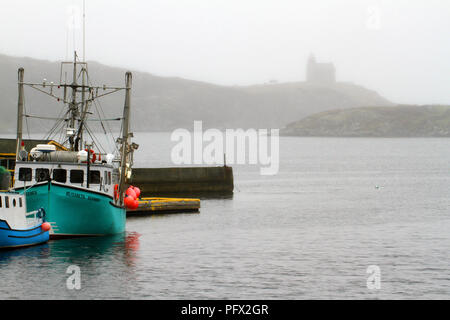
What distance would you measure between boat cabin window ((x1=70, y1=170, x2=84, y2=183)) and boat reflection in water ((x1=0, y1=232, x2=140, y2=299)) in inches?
159

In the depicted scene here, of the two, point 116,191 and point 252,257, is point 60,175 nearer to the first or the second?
point 116,191

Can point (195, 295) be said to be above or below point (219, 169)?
below

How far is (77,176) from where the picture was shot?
39938 mm

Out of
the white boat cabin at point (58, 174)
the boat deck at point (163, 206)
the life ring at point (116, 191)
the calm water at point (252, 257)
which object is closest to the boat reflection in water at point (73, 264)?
the calm water at point (252, 257)

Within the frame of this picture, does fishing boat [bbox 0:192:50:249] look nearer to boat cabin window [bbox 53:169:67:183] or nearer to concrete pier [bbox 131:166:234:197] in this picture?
boat cabin window [bbox 53:169:67:183]

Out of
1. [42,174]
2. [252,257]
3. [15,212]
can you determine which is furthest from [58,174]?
[252,257]

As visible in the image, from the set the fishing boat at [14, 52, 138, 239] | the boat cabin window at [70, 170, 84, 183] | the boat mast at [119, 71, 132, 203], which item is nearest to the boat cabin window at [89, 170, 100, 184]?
the fishing boat at [14, 52, 138, 239]

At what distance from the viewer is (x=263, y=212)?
2579 inches

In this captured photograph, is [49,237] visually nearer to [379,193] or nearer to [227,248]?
[227,248]

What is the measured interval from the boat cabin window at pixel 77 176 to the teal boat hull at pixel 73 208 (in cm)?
142

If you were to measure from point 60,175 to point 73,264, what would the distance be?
688cm

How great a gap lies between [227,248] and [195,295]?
13.3 m
